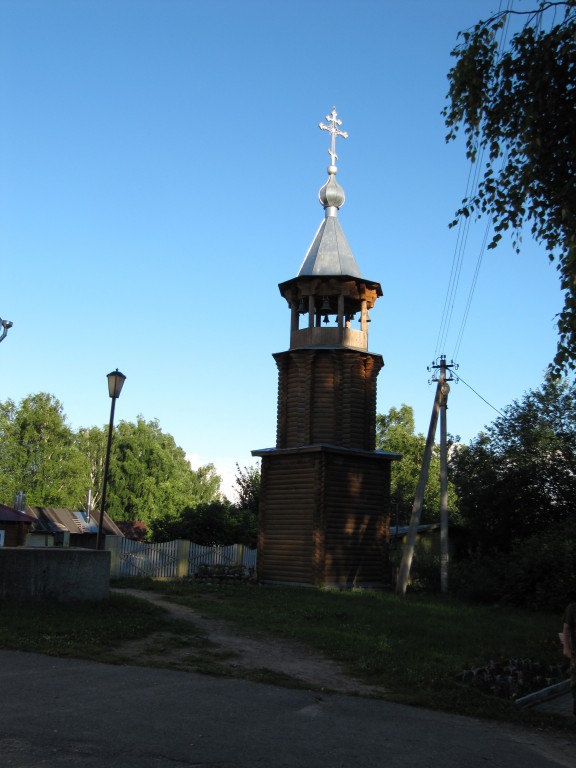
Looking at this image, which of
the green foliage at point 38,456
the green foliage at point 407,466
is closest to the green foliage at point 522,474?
the green foliage at point 407,466

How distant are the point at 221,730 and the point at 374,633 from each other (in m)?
8.10

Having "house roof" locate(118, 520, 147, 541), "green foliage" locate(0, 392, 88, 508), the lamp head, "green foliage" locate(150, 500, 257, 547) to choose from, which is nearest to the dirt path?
the lamp head

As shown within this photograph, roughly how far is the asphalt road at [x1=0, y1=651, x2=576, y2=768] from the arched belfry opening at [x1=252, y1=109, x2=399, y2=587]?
16863 mm

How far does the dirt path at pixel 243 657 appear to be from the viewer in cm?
992

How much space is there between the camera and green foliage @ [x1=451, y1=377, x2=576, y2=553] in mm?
31938

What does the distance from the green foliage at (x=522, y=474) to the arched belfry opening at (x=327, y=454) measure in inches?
298

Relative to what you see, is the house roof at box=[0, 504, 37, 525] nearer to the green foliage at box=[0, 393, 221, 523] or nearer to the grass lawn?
the green foliage at box=[0, 393, 221, 523]

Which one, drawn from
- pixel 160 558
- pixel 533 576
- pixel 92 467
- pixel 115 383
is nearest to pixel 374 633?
pixel 115 383

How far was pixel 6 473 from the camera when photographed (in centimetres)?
5262

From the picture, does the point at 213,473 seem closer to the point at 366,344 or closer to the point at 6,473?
the point at 6,473

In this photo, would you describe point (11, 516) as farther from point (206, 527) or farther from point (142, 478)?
point (142, 478)

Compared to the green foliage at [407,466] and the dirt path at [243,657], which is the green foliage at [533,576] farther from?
the green foliage at [407,466]

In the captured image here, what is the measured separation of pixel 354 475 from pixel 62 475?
33.2m

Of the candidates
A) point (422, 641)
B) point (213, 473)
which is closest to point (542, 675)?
point (422, 641)
